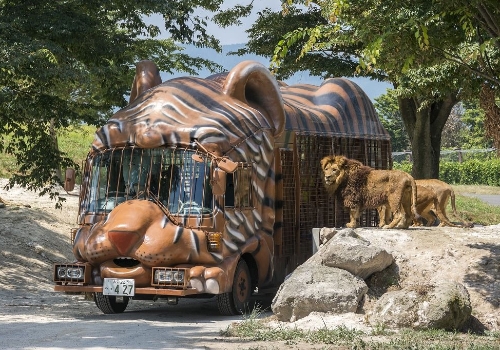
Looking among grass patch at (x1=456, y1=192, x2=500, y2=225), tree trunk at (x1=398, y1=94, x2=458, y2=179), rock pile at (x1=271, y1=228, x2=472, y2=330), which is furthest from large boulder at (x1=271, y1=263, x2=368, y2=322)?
grass patch at (x1=456, y1=192, x2=500, y2=225)

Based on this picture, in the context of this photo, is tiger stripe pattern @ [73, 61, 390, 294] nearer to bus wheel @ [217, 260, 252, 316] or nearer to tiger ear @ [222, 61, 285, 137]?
tiger ear @ [222, 61, 285, 137]

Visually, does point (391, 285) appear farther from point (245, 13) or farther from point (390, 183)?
point (245, 13)

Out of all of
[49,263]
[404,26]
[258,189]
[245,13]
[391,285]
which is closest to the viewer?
[404,26]

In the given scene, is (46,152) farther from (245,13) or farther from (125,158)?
(245,13)

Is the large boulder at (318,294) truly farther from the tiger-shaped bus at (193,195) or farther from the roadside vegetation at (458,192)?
the roadside vegetation at (458,192)

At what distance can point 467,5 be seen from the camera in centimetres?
1174

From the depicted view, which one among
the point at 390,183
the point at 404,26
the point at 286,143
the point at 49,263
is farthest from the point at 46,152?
the point at 404,26

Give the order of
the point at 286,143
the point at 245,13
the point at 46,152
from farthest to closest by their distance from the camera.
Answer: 1. the point at 245,13
2. the point at 46,152
3. the point at 286,143

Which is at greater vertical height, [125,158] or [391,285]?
[125,158]

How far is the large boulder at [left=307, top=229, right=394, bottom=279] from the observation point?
12.6 metres

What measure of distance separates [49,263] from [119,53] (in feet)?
17.6

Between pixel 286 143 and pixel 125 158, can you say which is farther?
pixel 286 143

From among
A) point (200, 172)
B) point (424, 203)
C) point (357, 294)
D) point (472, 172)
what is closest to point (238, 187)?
point (200, 172)

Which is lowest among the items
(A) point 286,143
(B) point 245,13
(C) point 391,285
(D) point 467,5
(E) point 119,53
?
(C) point 391,285
